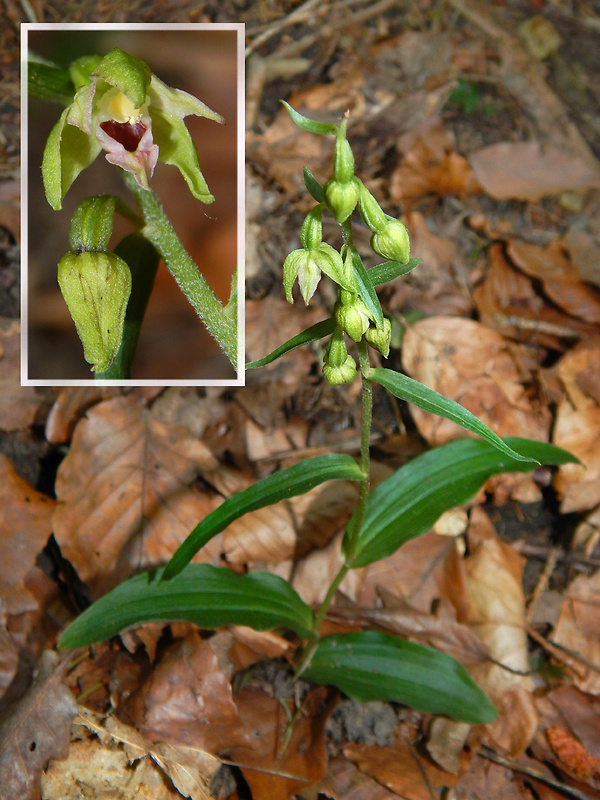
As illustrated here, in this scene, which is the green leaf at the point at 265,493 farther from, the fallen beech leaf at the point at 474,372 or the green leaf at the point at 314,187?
the fallen beech leaf at the point at 474,372

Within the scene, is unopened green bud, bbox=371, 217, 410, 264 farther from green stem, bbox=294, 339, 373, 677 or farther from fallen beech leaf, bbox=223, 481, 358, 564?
fallen beech leaf, bbox=223, 481, 358, 564

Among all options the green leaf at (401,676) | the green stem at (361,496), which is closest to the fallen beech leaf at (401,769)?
the green leaf at (401,676)

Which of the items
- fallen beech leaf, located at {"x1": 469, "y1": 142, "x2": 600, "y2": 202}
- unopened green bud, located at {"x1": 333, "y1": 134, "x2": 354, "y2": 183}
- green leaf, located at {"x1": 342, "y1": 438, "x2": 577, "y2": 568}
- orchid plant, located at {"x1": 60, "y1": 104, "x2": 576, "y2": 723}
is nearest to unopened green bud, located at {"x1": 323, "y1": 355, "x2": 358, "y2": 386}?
orchid plant, located at {"x1": 60, "y1": 104, "x2": 576, "y2": 723}

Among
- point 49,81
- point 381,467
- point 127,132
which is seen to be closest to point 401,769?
point 381,467

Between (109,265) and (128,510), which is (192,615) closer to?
(128,510)

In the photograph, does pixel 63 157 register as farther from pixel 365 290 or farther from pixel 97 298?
pixel 365 290

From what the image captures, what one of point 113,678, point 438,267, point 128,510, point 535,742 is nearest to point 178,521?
point 128,510

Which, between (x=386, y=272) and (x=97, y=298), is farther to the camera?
(x=97, y=298)
